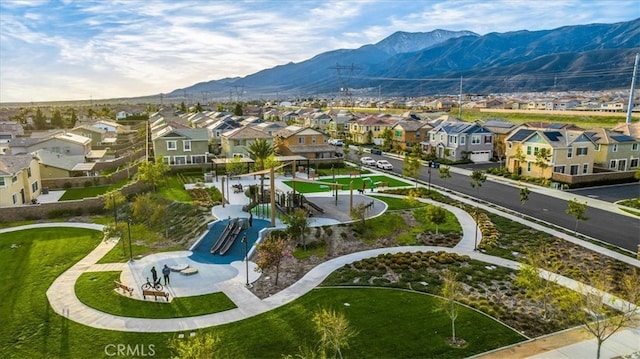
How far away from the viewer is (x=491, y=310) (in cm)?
2039

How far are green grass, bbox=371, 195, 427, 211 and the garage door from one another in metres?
28.8

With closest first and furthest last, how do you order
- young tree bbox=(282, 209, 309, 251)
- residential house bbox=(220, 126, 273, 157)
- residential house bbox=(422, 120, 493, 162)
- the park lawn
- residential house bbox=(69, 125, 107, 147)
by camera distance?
1. the park lawn
2. young tree bbox=(282, 209, 309, 251)
3. residential house bbox=(220, 126, 273, 157)
4. residential house bbox=(422, 120, 493, 162)
5. residential house bbox=(69, 125, 107, 147)

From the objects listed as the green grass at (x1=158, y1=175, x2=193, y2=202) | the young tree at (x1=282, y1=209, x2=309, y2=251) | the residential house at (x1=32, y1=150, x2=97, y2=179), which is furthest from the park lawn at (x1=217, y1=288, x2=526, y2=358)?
the residential house at (x1=32, y1=150, x2=97, y2=179)

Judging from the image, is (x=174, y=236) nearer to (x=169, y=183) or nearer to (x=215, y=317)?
(x=215, y=317)

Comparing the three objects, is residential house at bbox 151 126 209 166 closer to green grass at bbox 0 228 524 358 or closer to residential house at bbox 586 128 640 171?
green grass at bbox 0 228 524 358

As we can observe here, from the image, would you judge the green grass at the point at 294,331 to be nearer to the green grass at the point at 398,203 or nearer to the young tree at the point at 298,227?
the young tree at the point at 298,227

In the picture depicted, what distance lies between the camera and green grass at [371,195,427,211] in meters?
38.1

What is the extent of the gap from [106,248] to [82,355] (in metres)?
14.5

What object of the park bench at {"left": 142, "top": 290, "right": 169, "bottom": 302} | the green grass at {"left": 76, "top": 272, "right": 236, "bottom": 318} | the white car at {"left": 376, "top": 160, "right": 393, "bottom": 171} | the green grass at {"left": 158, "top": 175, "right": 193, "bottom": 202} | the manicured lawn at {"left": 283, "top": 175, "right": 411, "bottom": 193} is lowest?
the green grass at {"left": 76, "top": 272, "right": 236, "bottom": 318}

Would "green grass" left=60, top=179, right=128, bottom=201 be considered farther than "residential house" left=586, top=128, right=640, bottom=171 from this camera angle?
No

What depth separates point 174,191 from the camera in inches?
1774

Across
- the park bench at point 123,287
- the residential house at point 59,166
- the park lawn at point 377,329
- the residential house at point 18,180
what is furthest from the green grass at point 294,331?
the residential house at point 59,166

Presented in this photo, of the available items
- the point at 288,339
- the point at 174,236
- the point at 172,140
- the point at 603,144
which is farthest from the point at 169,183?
the point at 603,144

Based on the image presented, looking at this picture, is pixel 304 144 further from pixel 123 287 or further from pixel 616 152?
pixel 123 287
